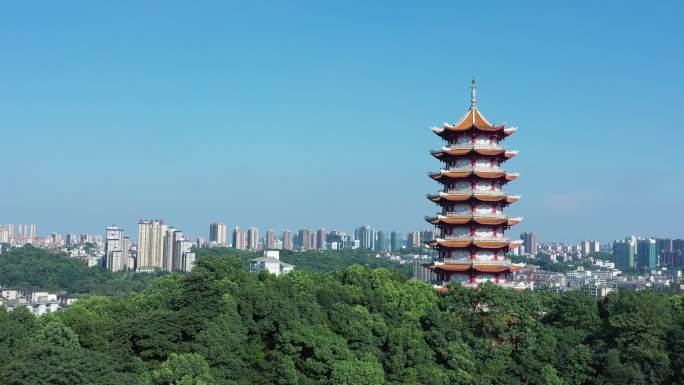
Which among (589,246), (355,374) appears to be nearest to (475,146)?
(355,374)

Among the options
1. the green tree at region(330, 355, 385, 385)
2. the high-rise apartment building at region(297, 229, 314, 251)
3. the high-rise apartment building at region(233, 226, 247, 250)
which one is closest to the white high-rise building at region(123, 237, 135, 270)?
the high-rise apartment building at region(233, 226, 247, 250)

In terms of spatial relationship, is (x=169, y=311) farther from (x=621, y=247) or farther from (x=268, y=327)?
(x=621, y=247)

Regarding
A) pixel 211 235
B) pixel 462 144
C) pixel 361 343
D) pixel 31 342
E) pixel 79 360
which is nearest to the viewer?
pixel 79 360

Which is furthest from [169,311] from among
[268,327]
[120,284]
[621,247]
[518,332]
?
[621,247]

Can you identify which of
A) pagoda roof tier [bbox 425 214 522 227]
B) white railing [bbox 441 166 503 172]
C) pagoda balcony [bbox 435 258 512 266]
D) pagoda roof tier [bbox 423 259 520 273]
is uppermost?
white railing [bbox 441 166 503 172]

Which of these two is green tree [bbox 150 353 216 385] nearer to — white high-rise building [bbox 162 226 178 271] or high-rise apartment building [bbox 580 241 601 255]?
white high-rise building [bbox 162 226 178 271]

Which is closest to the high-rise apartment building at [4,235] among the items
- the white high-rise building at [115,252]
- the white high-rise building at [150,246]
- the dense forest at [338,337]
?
the white high-rise building at [115,252]
